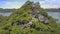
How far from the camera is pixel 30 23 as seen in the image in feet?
38.2

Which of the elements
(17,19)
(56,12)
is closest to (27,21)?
(17,19)

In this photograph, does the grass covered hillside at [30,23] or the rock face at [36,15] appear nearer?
the grass covered hillside at [30,23]

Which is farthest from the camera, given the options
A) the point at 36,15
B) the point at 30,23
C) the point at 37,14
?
the point at 37,14

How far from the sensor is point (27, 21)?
1188cm

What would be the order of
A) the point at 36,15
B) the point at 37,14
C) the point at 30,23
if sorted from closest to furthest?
the point at 30,23, the point at 36,15, the point at 37,14

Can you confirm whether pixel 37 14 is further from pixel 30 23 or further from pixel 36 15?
pixel 30 23

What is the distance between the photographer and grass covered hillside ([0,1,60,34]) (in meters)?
11.4

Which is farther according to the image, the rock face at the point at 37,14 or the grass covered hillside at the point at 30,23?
the rock face at the point at 37,14

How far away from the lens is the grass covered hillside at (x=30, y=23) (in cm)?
1144

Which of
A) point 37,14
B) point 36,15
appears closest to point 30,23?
point 36,15

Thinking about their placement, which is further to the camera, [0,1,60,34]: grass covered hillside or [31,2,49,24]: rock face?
[31,2,49,24]: rock face

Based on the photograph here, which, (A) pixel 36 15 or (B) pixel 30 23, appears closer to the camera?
(B) pixel 30 23

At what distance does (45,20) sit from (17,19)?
60.4 inches

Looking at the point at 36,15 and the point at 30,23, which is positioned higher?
the point at 36,15
